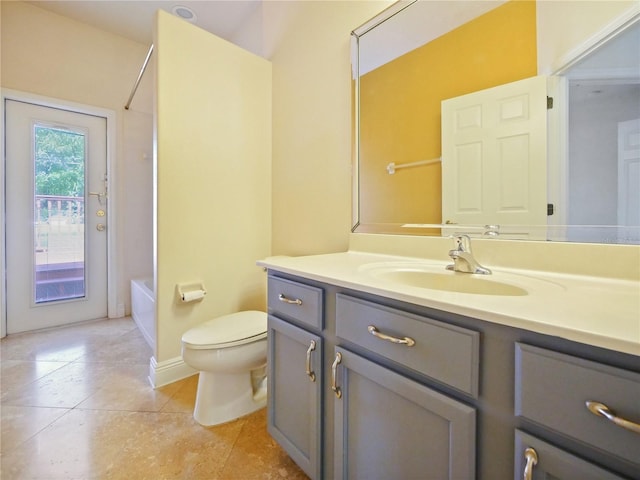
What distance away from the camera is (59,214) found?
256 centimetres

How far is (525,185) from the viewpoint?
1012mm

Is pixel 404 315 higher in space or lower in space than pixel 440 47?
lower

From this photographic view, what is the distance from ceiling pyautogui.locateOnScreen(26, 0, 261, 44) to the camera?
2.30 metres

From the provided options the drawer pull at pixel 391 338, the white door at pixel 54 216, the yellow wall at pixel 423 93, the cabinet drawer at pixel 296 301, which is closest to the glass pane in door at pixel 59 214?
the white door at pixel 54 216

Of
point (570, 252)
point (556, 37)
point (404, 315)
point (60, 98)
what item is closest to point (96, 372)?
point (404, 315)

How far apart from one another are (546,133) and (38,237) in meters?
3.56

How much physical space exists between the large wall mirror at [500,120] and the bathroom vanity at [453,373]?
9.3 inches

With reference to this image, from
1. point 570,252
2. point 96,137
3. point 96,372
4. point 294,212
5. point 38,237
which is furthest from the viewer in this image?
point 96,137

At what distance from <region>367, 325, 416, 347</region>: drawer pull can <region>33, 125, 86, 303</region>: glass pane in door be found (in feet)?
9.96

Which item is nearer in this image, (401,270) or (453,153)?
(401,270)

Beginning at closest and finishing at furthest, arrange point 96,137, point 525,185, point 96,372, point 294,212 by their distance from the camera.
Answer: point 525,185 < point 96,372 < point 294,212 < point 96,137

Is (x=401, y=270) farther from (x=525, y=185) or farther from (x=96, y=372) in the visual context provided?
(x=96, y=372)

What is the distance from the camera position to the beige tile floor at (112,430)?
113 centimetres

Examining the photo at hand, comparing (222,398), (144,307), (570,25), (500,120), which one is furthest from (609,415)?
(144,307)
